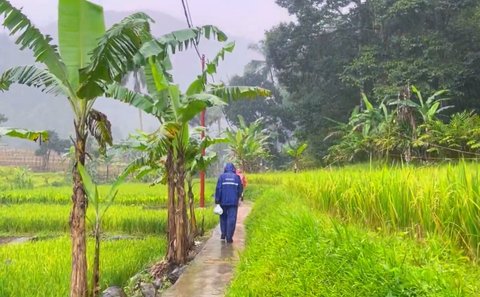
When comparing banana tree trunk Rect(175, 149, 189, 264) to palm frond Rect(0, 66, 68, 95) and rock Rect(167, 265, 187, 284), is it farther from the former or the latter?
palm frond Rect(0, 66, 68, 95)

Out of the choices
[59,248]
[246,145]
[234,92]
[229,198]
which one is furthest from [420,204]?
[246,145]

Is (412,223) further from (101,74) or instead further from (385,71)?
(385,71)

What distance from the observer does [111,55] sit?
4.76 metres

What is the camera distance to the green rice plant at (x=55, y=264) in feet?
17.1

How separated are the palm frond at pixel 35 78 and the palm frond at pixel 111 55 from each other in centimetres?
53

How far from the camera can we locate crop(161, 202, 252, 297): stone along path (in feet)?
17.9

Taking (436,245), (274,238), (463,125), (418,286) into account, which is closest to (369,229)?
(274,238)

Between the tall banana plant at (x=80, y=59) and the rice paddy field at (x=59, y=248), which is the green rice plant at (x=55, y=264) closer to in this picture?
the rice paddy field at (x=59, y=248)

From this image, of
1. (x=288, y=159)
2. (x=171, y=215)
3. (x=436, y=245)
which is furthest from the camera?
(x=288, y=159)

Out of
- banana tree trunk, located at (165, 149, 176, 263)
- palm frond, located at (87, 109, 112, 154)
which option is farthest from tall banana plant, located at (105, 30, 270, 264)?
palm frond, located at (87, 109, 112, 154)

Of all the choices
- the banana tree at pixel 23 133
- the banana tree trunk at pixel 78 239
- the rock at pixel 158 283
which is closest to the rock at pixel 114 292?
the rock at pixel 158 283

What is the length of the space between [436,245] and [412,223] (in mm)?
1034

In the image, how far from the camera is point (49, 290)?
5.14 meters

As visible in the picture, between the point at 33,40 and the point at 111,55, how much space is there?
0.86 meters
